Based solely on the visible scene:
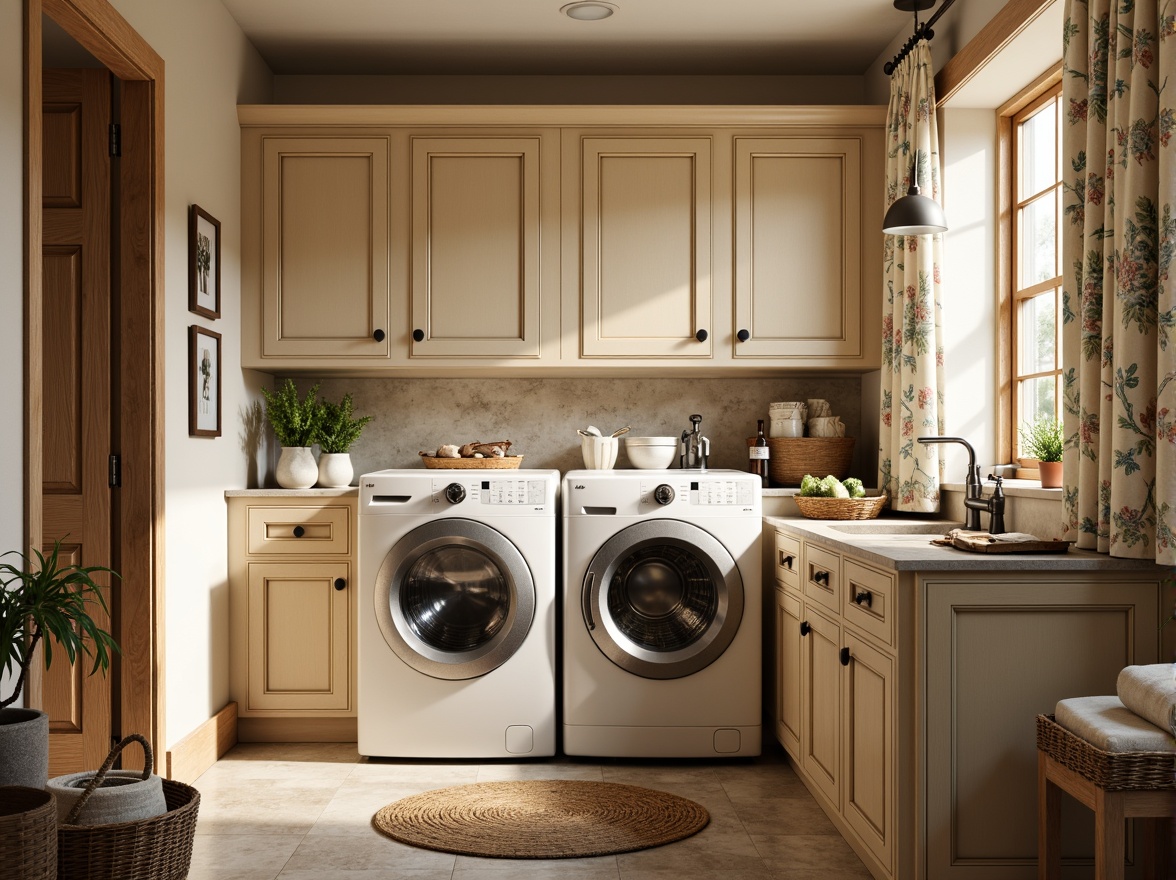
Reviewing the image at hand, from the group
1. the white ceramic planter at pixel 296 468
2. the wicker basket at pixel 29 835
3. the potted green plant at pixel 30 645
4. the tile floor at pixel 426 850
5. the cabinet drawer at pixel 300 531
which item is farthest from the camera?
the white ceramic planter at pixel 296 468

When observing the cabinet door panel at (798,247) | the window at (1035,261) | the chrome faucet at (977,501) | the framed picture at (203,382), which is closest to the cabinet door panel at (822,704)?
the chrome faucet at (977,501)

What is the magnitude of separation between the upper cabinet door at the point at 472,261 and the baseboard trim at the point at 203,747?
1400 millimetres

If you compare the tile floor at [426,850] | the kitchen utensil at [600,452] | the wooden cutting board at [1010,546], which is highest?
the kitchen utensil at [600,452]

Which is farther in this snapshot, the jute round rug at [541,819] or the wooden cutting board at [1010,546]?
the jute round rug at [541,819]

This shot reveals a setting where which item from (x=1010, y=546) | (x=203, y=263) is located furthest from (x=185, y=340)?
(x=1010, y=546)

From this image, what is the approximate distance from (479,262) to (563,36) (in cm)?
86

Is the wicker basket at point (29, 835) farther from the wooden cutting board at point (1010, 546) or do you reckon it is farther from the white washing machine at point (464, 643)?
the wooden cutting board at point (1010, 546)

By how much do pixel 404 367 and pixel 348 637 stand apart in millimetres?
976

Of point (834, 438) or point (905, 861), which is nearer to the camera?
point (905, 861)

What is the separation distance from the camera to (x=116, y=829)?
1.72 metres

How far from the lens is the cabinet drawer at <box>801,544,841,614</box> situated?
2.65 metres

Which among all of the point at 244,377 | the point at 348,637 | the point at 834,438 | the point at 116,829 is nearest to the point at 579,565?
the point at 348,637

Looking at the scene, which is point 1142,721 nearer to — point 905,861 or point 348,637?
point 905,861

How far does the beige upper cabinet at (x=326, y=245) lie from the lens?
371 centimetres
